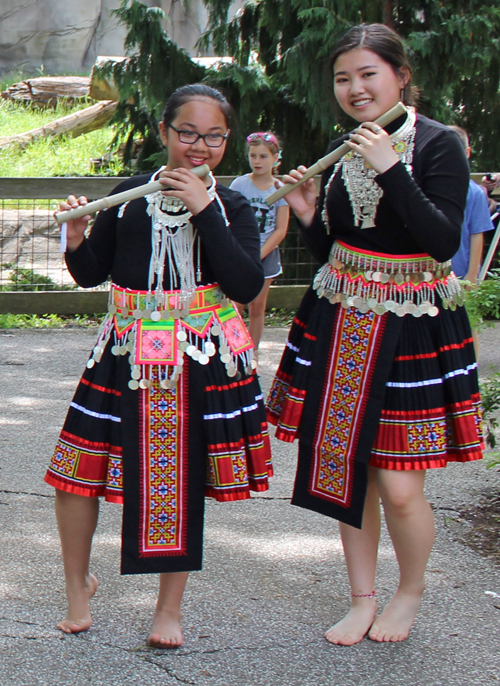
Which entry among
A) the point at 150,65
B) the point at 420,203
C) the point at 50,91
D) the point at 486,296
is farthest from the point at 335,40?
the point at 50,91

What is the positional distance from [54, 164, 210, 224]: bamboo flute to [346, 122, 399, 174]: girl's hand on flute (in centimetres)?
40

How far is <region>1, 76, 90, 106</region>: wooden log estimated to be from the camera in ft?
54.2

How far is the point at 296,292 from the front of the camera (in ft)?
23.8

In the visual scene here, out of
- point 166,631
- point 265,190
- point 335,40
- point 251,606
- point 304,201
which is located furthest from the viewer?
point 335,40

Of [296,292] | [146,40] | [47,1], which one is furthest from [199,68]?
[47,1]

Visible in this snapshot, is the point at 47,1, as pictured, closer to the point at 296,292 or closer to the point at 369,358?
the point at 296,292

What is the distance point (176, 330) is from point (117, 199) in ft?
A: 1.23

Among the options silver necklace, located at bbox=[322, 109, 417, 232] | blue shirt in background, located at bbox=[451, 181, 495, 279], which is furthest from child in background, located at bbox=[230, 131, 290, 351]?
silver necklace, located at bbox=[322, 109, 417, 232]

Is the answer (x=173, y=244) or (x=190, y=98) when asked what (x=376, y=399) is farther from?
(x=190, y=98)

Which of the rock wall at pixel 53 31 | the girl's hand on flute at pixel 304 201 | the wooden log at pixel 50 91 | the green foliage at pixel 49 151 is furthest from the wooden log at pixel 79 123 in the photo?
the girl's hand on flute at pixel 304 201

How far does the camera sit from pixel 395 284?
2.27 meters

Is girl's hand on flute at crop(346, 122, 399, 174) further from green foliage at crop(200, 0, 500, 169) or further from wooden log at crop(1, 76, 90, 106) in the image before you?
wooden log at crop(1, 76, 90, 106)

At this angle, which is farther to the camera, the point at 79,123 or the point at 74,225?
the point at 79,123

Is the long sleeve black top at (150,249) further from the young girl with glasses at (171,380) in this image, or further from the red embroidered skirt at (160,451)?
the red embroidered skirt at (160,451)
